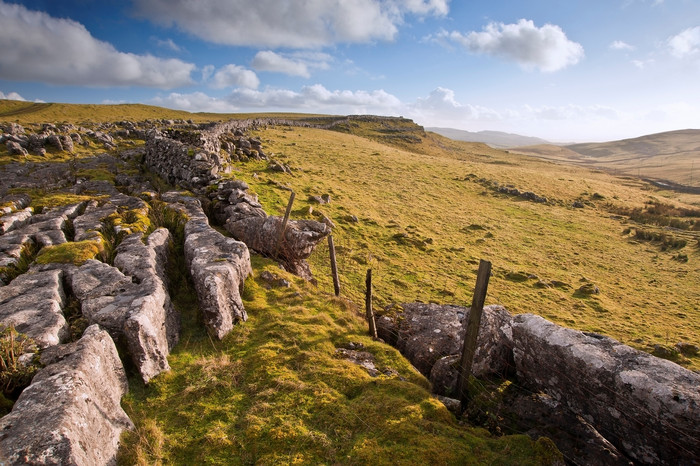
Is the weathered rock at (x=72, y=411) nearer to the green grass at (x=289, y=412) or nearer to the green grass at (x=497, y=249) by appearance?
the green grass at (x=289, y=412)

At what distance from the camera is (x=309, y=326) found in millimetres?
10406

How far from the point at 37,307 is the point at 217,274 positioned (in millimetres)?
3931

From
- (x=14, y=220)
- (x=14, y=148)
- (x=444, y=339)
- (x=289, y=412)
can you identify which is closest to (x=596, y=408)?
(x=444, y=339)

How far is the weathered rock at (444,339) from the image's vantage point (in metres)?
8.88

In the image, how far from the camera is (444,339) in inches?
409

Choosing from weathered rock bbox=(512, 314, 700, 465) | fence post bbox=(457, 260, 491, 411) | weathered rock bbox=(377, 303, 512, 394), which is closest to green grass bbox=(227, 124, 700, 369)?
weathered rock bbox=(377, 303, 512, 394)

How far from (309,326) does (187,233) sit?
649 centimetres

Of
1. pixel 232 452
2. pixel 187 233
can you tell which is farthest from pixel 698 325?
pixel 187 233

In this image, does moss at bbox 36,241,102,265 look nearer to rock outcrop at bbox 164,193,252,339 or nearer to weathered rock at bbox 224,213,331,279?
rock outcrop at bbox 164,193,252,339

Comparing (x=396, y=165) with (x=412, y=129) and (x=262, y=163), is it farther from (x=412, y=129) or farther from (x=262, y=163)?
(x=412, y=129)

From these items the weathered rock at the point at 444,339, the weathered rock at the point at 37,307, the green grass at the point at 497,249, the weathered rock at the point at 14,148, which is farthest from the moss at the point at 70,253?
the weathered rock at the point at 14,148

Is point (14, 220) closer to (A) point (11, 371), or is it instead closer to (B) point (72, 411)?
(A) point (11, 371)

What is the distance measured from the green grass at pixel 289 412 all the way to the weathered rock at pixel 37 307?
6.33 feet

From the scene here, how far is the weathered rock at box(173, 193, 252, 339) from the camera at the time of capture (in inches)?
366
